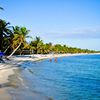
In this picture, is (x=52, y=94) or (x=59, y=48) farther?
(x=59, y=48)

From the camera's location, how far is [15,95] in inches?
736

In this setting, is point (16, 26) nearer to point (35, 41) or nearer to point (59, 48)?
point (35, 41)

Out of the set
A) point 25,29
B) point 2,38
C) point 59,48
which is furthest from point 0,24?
point 59,48

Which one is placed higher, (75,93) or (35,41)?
(35,41)

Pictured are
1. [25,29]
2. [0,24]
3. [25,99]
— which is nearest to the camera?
[25,99]

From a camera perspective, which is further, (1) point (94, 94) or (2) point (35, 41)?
(2) point (35, 41)

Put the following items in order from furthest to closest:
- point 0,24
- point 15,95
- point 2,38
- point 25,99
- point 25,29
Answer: point 25,29, point 2,38, point 0,24, point 15,95, point 25,99

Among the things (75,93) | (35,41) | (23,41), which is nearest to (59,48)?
(35,41)

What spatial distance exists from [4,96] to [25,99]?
1.50 metres

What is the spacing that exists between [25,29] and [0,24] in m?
19.1

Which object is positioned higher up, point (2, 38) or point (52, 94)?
point (2, 38)

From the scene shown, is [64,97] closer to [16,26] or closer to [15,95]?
[15,95]

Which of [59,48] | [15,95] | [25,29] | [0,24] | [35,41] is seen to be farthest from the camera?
[59,48]

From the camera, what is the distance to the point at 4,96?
17.9m
